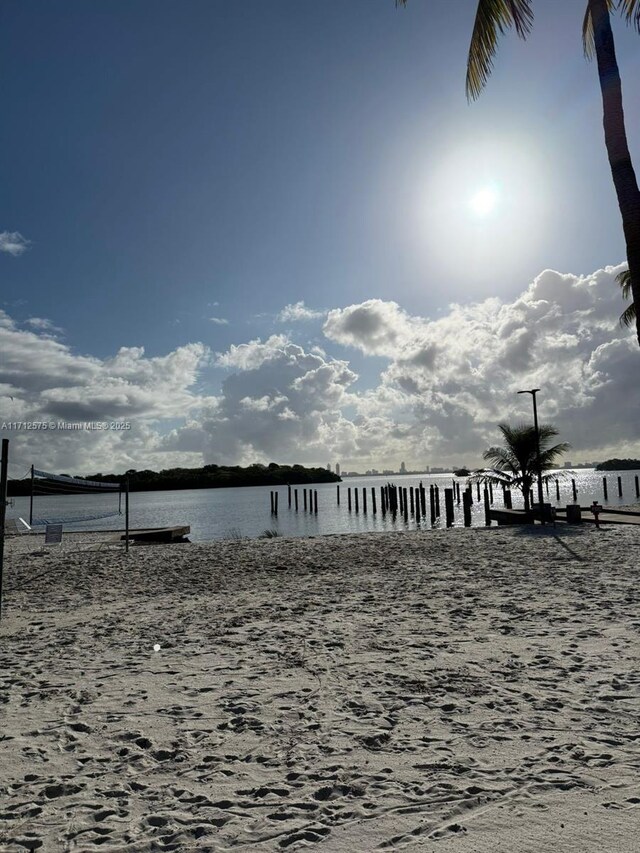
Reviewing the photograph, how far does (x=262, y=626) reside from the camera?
7.31 meters

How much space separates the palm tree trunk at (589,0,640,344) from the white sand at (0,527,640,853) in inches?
170

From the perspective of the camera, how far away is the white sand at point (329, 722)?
289cm

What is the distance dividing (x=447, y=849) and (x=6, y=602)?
9.19 meters

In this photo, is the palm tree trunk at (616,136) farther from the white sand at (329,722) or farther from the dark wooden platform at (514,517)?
the dark wooden platform at (514,517)

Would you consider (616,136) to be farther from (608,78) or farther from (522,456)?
(522,456)

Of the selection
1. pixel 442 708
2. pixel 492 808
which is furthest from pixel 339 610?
pixel 492 808

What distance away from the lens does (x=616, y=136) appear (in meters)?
7.29

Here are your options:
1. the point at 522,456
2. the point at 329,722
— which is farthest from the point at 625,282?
the point at 329,722

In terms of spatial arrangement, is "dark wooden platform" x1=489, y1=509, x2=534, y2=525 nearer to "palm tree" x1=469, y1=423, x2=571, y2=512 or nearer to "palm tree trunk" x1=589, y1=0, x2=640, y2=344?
"palm tree" x1=469, y1=423, x2=571, y2=512

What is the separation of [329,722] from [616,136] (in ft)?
25.2

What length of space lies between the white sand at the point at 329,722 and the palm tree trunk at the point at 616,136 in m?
4.31

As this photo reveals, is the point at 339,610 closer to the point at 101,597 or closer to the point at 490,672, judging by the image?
the point at 490,672

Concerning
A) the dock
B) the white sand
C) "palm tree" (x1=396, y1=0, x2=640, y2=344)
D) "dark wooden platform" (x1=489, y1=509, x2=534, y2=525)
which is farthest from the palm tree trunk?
"dark wooden platform" (x1=489, y1=509, x2=534, y2=525)

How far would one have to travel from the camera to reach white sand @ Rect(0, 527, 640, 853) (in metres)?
2.89
